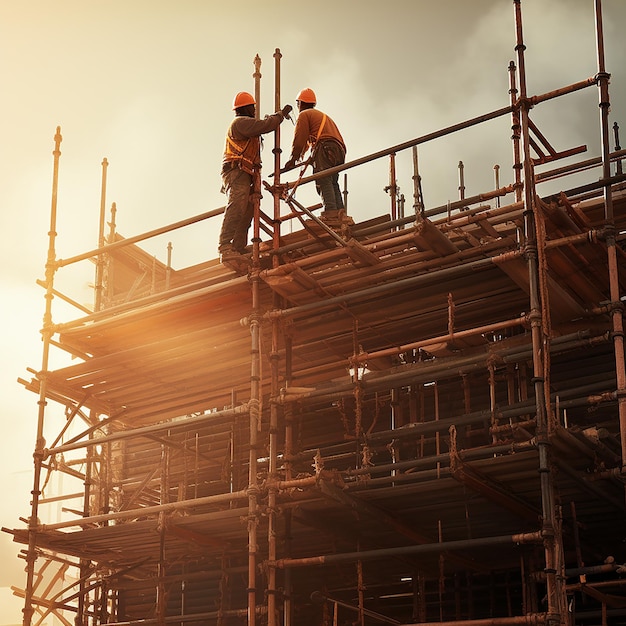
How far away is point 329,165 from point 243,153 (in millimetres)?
1338

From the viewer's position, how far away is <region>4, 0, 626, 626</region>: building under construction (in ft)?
44.3

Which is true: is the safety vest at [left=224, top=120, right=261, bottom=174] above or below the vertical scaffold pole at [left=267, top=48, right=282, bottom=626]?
above

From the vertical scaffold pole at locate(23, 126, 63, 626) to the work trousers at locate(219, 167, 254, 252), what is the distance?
11.7 ft

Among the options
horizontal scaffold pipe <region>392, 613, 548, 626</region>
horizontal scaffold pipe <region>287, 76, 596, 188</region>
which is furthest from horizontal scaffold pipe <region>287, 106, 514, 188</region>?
horizontal scaffold pipe <region>392, 613, 548, 626</region>

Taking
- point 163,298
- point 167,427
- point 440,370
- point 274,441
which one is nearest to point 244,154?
point 163,298

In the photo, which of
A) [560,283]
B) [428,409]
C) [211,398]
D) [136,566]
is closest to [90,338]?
[211,398]

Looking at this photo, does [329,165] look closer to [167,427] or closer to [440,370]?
[440,370]

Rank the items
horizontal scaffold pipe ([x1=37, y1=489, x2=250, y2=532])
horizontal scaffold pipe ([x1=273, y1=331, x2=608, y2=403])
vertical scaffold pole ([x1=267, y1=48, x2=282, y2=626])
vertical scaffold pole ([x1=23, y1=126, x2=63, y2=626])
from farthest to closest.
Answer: vertical scaffold pole ([x1=23, y1=126, x2=63, y2=626]), horizontal scaffold pipe ([x1=37, y1=489, x2=250, y2=532]), vertical scaffold pole ([x1=267, y1=48, x2=282, y2=626]), horizontal scaffold pipe ([x1=273, y1=331, x2=608, y2=403])

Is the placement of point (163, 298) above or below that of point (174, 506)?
above

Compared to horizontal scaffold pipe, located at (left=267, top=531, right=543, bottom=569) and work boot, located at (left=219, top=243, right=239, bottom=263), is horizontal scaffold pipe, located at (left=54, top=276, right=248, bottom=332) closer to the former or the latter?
work boot, located at (left=219, top=243, right=239, bottom=263)

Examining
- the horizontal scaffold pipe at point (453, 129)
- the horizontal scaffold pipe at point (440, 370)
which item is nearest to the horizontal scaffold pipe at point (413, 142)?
the horizontal scaffold pipe at point (453, 129)

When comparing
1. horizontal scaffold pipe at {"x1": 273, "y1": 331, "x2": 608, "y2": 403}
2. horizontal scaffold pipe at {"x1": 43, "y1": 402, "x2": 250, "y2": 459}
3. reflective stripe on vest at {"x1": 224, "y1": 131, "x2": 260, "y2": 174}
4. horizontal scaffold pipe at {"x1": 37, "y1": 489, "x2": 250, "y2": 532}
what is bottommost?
horizontal scaffold pipe at {"x1": 37, "y1": 489, "x2": 250, "y2": 532}

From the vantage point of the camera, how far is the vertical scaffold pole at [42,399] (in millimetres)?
17031

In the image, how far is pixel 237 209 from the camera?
54.2 feet
